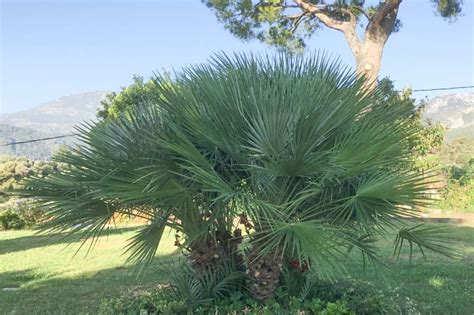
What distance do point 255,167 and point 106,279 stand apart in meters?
5.02

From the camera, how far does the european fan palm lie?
3467mm

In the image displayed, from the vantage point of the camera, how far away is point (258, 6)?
1694 centimetres

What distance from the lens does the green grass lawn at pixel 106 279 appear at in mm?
5660

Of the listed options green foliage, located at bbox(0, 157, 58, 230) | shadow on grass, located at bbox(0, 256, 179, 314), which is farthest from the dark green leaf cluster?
shadow on grass, located at bbox(0, 256, 179, 314)

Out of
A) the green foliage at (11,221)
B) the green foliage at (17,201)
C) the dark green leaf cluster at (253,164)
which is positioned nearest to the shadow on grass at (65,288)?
the green foliage at (17,201)

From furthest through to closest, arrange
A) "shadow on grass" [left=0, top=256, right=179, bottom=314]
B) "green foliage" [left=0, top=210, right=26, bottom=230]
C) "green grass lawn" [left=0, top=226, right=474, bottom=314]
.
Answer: "green foliage" [left=0, top=210, right=26, bottom=230]
"shadow on grass" [left=0, top=256, right=179, bottom=314]
"green grass lawn" [left=0, top=226, right=474, bottom=314]

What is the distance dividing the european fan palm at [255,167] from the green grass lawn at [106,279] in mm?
740

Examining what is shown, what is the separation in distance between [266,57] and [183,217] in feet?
4.94

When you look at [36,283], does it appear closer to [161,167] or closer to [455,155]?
[161,167]

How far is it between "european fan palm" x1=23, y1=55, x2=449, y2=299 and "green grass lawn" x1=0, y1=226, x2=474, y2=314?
2.43 ft

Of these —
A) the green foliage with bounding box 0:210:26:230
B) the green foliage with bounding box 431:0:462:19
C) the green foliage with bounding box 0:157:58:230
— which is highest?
the green foliage with bounding box 431:0:462:19

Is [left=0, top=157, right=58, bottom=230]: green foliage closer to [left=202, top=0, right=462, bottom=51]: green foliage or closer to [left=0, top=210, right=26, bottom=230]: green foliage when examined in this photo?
[left=0, top=210, right=26, bottom=230]: green foliage

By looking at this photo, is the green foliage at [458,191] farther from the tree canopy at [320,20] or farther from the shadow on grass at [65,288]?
the shadow on grass at [65,288]

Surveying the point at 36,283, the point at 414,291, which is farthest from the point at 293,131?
the point at 36,283
